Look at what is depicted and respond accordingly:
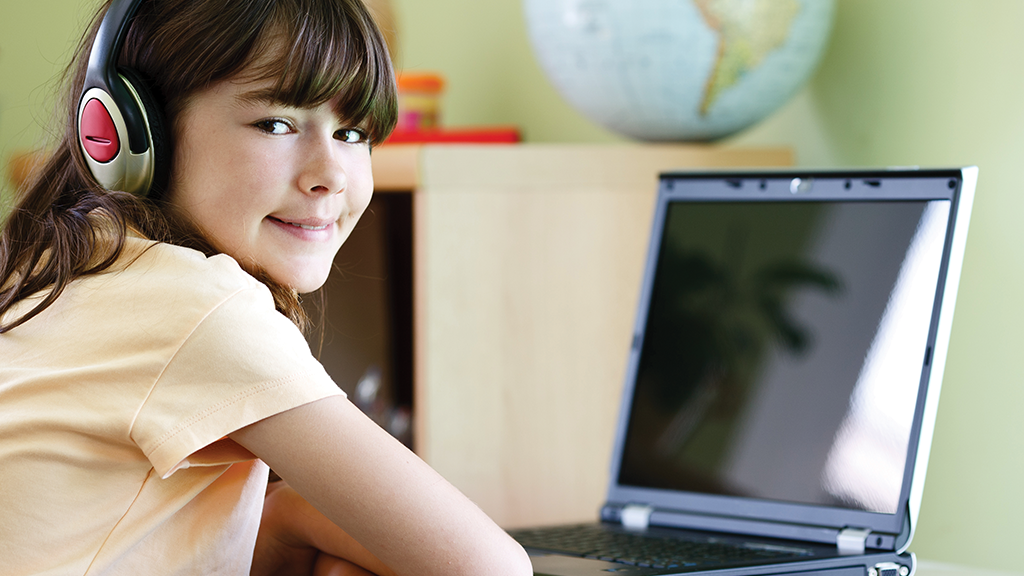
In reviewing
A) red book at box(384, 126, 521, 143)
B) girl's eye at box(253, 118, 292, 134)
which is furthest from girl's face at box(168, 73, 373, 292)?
red book at box(384, 126, 521, 143)

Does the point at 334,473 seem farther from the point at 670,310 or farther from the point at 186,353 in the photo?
the point at 670,310

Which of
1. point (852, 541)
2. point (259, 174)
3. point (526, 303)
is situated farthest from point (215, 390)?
point (526, 303)

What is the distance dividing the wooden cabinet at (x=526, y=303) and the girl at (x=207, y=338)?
44 cm

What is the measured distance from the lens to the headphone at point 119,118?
612mm

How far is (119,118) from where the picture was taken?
612 millimetres

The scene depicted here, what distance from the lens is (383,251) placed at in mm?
1457

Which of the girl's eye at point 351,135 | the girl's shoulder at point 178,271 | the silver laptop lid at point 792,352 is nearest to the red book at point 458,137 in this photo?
the silver laptop lid at point 792,352

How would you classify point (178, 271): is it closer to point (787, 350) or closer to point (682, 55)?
point (787, 350)

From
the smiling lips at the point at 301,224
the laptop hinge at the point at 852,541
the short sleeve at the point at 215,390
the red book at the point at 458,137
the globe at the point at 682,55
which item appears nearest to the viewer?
the short sleeve at the point at 215,390

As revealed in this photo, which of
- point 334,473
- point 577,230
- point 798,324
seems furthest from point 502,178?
point 334,473

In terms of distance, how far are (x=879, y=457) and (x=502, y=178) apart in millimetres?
541

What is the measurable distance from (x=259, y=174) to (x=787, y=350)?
1.66ft

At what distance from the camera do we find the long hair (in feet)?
2.00

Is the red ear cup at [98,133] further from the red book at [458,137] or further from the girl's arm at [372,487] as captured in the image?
the red book at [458,137]
